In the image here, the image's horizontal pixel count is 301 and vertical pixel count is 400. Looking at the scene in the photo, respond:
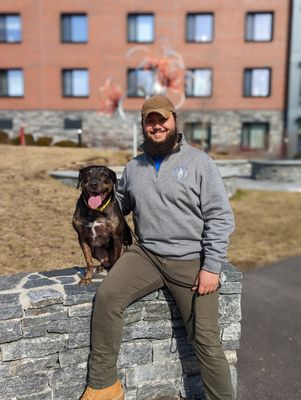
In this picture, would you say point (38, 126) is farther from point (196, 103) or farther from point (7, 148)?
point (7, 148)

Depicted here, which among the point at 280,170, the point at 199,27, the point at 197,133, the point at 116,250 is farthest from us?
the point at 197,133

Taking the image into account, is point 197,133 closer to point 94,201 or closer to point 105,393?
point 94,201

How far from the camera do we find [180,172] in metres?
3.08

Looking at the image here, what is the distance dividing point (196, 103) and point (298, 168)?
1275 cm

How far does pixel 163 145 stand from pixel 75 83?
25.7 metres

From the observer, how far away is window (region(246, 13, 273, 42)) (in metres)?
25.9

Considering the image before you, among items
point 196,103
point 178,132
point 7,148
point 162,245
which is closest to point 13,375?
point 162,245

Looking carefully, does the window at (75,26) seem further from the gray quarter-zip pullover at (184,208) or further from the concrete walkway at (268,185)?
the gray quarter-zip pullover at (184,208)

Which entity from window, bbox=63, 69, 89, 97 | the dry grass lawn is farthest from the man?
window, bbox=63, 69, 89, 97

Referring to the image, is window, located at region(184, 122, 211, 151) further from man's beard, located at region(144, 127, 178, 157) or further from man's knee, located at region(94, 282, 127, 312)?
man's knee, located at region(94, 282, 127, 312)

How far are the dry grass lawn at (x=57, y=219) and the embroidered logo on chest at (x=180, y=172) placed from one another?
3.40 metres

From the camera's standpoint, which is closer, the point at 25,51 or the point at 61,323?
the point at 61,323

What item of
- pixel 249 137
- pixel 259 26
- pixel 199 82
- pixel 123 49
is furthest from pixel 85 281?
pixel 259 26

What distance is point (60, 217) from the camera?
7605mm
